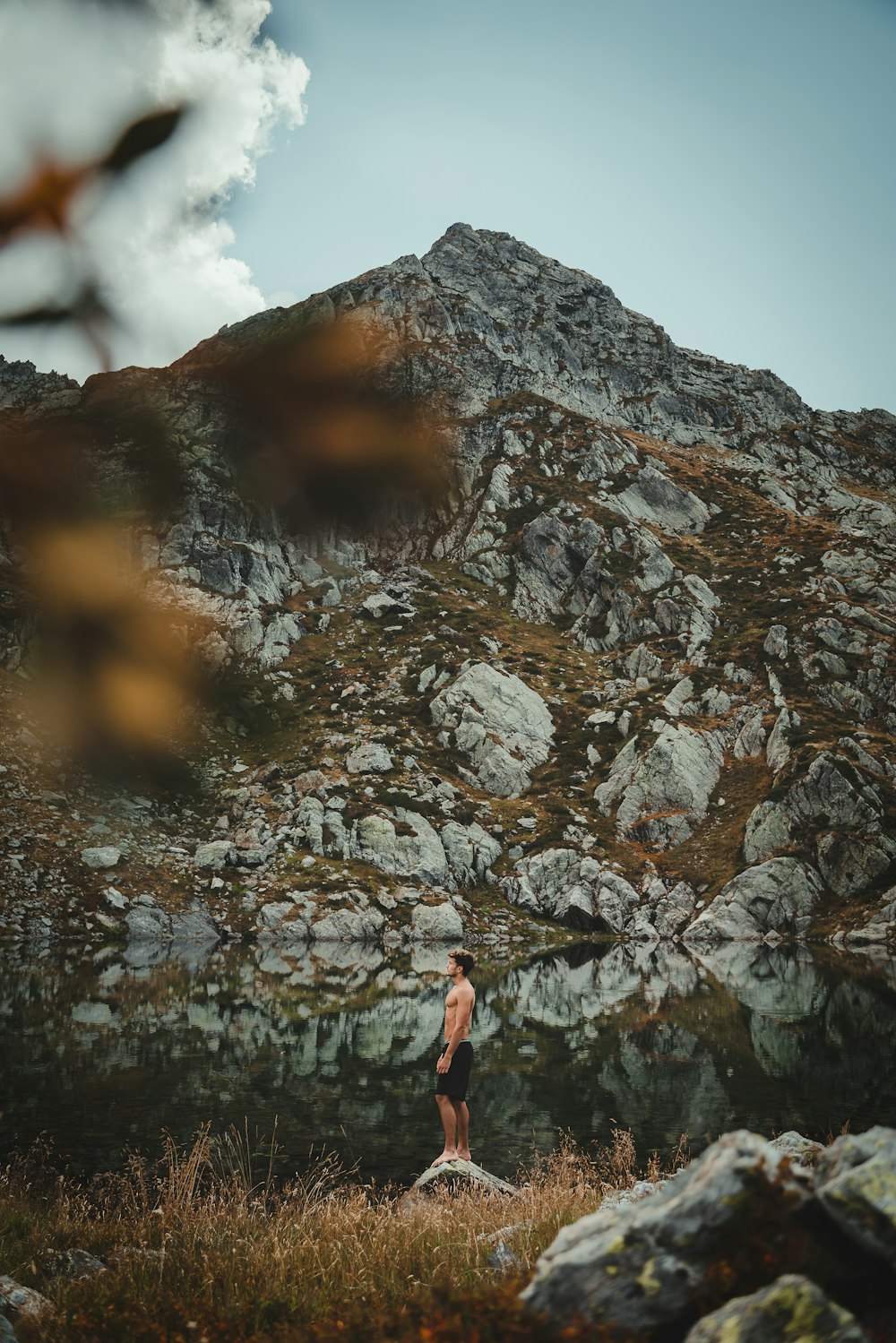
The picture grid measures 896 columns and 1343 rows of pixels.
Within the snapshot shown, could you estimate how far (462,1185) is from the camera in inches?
411

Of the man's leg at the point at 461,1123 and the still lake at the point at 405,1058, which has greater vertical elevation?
the man's leg at the point at 461,1123

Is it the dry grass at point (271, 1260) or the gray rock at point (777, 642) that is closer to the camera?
the dry grass at point (271, 1260)

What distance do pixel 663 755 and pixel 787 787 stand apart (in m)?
11.6

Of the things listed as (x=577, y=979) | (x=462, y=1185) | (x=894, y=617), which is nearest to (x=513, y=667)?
(x=894, y=617)

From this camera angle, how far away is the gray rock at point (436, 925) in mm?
56037

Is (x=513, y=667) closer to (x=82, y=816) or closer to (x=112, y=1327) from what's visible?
(x=82, y=816)

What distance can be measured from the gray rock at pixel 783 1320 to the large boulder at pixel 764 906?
59760 mm

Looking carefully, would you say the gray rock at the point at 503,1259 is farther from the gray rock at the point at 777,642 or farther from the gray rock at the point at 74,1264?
the gray rock at the point at 777,642

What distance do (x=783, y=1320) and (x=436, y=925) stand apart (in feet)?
186

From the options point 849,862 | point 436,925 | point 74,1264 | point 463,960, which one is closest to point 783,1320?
point 74,1264

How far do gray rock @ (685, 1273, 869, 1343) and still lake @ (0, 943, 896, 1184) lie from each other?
1236 centimetres

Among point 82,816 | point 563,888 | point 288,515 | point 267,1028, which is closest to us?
point 288,515

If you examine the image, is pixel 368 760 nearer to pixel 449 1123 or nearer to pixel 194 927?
pixel 194 927

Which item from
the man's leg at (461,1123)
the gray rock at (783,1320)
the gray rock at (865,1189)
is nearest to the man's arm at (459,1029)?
the man's leg at (461,1123)
